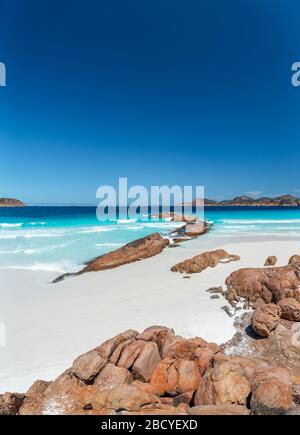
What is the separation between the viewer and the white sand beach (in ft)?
21.3

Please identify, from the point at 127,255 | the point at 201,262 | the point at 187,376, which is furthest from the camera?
the point at 127,255

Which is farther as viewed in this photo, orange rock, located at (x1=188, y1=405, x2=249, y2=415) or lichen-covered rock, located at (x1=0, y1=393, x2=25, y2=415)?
lichen-covered rock, located at (x1=0, y1=393, x2=25, y2=415)

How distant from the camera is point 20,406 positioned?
470cm

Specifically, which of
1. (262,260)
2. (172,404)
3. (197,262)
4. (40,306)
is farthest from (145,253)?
(172,404)

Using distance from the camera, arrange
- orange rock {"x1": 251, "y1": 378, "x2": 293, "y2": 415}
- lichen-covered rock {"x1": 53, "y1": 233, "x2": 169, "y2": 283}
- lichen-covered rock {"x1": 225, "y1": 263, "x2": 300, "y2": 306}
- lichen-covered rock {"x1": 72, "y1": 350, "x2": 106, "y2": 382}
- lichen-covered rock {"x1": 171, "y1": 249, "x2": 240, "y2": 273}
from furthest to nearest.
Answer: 1. lichen-covered rock {"x1": 53, "y1": 233, "x2": 169, "y2": 283}
2. lichen-covered rock {"x1": 171, "y1": 249, "x2": 240, "y2": 273}
3. lichen-covered rock {"x1": 225, "y1": 263, "x2": 300, "y2": 306}
4. lichen-covered rock {"x1": 72, "y1": 350, "x2": 106, "y2": 382}
5. orange rock {"x1": 251, "y1": 378, "x2": 293, "y2": 415}

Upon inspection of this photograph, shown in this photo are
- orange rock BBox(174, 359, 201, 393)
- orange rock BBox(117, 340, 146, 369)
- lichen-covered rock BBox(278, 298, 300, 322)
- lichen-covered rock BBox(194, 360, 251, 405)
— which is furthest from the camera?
lichen-covered rock BBox(278, 298, 300, 322)

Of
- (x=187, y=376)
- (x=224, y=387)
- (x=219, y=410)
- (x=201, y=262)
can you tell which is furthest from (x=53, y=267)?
(x=219, y=410)

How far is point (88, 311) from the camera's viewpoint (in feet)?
29.7

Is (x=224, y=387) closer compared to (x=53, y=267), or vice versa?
(x=224, y=387)

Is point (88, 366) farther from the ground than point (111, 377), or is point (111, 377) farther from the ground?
point (88, 366)

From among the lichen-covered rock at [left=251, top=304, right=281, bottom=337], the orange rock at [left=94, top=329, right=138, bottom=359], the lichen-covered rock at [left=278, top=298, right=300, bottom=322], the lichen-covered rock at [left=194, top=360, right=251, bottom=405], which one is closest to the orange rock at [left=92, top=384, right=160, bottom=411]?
the lichen-covered rock at [left=194, top=360, right=251, bottom=405]

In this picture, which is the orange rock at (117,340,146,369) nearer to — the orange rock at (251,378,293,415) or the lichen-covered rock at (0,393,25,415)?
the lichen-covered rock at (0,393,25,415)

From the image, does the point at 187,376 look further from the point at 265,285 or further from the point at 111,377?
the point at 265,285

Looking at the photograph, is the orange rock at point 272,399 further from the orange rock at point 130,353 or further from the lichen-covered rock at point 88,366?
the lichen-covered rock at point 88,366
